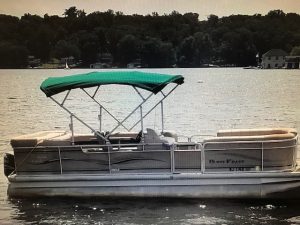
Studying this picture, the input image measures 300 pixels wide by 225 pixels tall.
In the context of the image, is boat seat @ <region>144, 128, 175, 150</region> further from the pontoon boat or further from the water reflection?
the water reflection

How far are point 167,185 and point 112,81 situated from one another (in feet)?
11.1

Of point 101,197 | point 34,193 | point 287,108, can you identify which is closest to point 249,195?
point 101,197

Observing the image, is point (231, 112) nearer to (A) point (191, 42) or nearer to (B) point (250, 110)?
(B) point (250, 110)

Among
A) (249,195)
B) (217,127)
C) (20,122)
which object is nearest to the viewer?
(249,195)

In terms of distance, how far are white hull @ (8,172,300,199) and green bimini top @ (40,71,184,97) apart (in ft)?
8.40

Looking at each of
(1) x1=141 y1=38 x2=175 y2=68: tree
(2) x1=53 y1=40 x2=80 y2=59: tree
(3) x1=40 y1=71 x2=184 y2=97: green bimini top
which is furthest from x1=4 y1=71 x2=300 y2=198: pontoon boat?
(2) x1=53 y1=40 x2=80 y2=59: tree

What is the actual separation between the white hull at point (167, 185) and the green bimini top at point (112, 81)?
2559mm

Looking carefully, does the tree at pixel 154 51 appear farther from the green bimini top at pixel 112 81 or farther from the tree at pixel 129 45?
the green bimini top at pixel 112 81

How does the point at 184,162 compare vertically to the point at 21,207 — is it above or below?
above

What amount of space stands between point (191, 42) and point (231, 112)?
425ft

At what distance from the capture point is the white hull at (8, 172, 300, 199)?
54.2ft

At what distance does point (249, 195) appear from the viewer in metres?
16.7

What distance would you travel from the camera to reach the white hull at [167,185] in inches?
651

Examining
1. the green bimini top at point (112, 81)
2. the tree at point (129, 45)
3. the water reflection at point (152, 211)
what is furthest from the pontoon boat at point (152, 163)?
the tree at point (129, 45)
